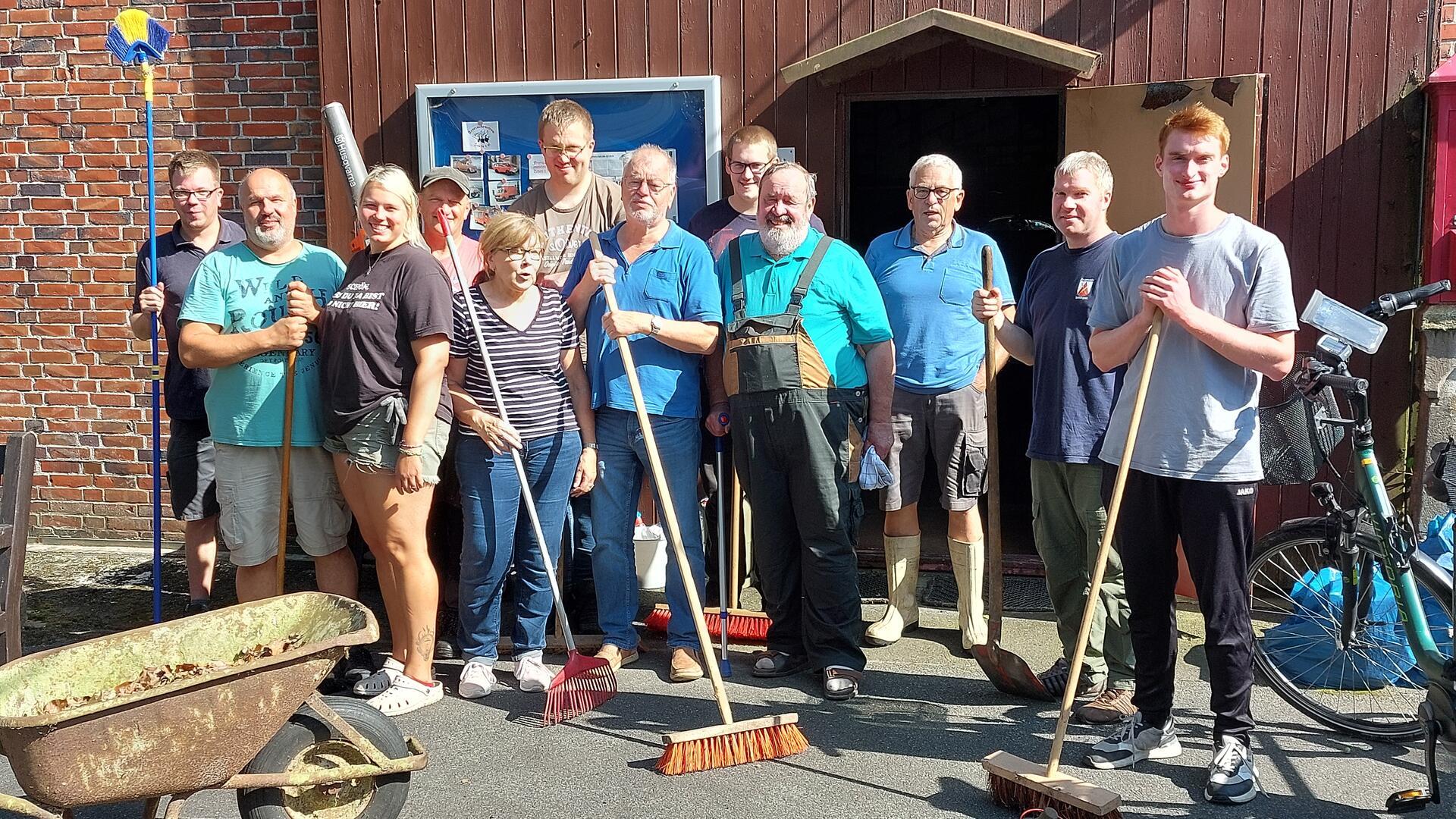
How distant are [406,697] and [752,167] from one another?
2483 millimetres

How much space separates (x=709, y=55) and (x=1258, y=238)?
3.12 meters

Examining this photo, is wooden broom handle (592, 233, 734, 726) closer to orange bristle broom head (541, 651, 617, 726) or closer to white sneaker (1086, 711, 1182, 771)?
orange bristle broom head (541, 651, 617, 726)

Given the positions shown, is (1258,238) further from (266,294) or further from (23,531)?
(23,531)

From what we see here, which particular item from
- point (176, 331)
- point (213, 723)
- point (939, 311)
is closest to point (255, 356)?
point (176, 331)

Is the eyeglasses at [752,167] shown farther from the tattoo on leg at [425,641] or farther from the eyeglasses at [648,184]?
the tattoo on leg at [425,641]

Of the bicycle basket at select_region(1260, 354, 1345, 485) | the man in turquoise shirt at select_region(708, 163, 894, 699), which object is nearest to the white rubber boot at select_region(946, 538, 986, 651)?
the man in turquoise shirt at select_region(708, 163, 894, 699)

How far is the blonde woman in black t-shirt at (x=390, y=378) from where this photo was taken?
4.34 m

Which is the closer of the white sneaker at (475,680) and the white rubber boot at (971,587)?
the white sneaker at (475,680)

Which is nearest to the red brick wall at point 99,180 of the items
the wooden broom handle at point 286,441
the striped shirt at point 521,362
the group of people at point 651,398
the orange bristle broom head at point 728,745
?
the group of people at point 651,398

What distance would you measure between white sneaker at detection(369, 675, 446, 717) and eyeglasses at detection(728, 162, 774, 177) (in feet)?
7.80

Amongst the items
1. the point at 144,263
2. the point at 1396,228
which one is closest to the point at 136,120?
the point at 144,263

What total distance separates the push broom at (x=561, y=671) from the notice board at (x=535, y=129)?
1.53 metres

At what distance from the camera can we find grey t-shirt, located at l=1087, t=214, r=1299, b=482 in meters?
3.54

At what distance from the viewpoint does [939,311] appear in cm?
495
